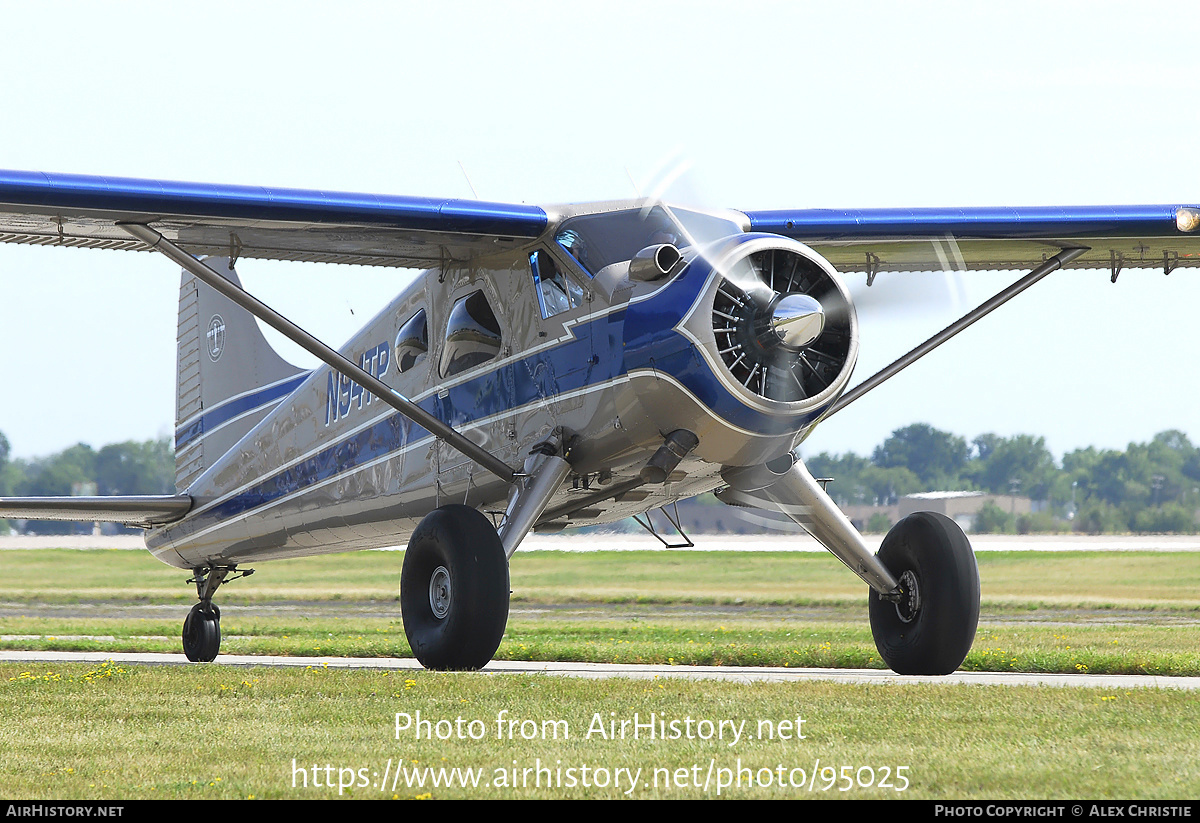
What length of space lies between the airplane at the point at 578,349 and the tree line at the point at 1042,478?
56.4m

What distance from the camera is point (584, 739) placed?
6.79m

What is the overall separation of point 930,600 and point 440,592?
12.9ft

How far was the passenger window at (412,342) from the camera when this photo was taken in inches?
482

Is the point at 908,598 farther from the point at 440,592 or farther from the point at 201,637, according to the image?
the point at 201,637

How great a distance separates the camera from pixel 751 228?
35.2ft

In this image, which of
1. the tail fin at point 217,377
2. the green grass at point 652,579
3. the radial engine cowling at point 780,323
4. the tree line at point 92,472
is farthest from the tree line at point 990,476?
the radial engine cowling at point 780,323

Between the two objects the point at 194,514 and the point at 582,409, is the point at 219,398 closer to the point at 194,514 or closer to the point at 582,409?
the point at 194,514

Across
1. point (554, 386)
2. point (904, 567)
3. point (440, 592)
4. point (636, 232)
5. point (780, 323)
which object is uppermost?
point (636, 232)

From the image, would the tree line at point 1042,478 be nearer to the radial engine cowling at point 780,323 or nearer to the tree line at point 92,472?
the tree line at point 92,472

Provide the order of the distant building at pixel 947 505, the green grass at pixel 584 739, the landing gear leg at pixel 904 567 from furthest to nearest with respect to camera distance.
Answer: the distant building at pixel 947 505
the landing gear leg at pixel 904 567
the green grass at pixel 584 739

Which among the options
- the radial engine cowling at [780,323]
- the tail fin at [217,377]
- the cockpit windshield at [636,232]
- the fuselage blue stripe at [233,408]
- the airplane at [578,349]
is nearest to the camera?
the radial engine cowling at [780,323]

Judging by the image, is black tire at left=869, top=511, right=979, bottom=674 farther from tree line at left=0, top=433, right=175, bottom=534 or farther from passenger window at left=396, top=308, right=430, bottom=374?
tree line at left=0, top=433, right=175, bottom=534

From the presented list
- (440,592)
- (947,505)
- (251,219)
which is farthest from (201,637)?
(947,505)

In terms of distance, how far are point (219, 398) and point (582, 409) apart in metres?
9.49
